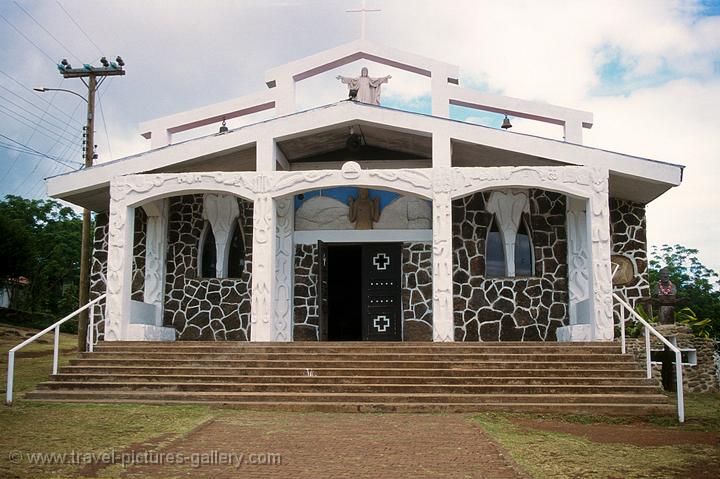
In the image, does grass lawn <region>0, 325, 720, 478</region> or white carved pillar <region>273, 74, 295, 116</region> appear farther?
white carved pillar <region>273, 74, 295, 116</region>

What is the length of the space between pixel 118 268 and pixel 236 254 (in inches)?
135

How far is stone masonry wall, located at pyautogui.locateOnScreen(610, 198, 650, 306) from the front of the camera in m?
15.2

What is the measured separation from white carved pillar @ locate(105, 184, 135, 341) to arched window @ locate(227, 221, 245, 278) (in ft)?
9.79

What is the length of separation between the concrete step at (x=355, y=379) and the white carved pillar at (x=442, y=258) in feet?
6.13

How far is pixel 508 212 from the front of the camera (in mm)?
16062

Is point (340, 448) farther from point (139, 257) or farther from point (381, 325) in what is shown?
point (139, 257)

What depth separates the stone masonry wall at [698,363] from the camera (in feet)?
45.5

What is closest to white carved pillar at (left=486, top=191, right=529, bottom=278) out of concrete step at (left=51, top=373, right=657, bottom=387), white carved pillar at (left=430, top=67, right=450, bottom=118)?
white carved pillar at (left=430, top=67, right=450, bottom=118)

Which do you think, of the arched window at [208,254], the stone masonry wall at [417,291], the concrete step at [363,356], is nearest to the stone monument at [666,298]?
the concrete step at [363,356]

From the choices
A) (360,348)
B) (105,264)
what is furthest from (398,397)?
(105,264)

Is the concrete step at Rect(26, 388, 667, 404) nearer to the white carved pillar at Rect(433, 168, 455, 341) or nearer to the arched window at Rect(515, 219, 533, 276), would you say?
the white carved pillar at Rect(433, 168, 455, 341)

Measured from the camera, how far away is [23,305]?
3784 cm

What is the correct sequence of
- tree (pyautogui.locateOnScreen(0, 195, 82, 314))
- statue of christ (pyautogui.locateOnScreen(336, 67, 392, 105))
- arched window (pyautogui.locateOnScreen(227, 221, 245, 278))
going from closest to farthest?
1. statue of christ (pyautogui.locateOnScreen(336, 67, 392, 105))
2. arched window (pyautogui.locateOnScreen(227, 221, 245, 278))
3. tree (pyautogui.locateOnScreen(0, 195, 82, 314))

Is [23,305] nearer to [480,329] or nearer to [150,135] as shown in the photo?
[150,135]
